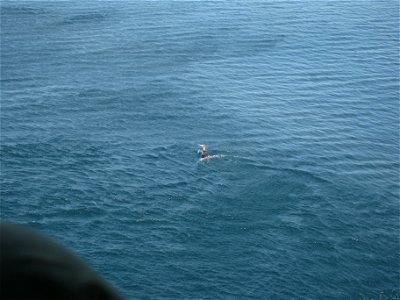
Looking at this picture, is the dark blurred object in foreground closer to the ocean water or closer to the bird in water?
the ocean water

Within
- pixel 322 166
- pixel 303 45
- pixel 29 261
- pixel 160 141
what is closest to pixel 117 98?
A: pixel 160 141

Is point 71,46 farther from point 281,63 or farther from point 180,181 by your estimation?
point 180,181

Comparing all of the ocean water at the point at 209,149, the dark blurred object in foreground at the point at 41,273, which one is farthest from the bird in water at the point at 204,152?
the dark blurred object in foreground at the point at 41,273

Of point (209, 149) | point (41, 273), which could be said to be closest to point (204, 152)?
point (209, 149)

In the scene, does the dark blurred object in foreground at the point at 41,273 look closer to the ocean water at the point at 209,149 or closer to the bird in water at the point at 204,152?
the ocean water at the point at 209,149

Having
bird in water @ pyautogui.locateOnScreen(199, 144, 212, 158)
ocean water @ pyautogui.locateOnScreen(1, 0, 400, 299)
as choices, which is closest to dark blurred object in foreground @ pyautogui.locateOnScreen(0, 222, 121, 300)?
ocean water @ pyautogui.locateOnScreen(1, 0, 400, 299)
